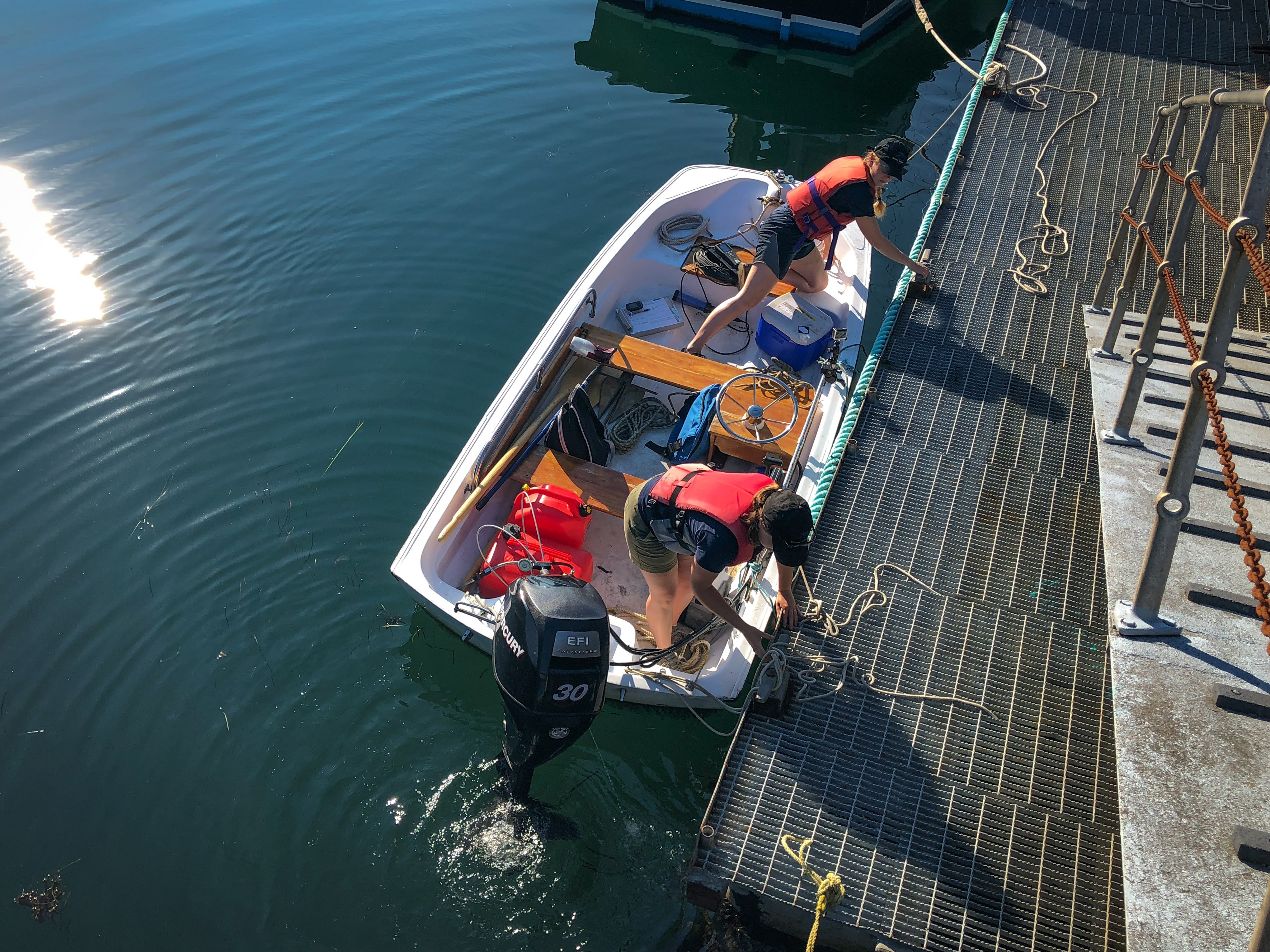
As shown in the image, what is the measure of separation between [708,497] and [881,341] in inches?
92.3

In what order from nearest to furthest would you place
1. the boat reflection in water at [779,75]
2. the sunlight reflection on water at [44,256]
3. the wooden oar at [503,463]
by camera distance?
the wooden oar at [503,463]
the sunlight reflection on water at [44,256]
the boat reflection in water at [779,75]

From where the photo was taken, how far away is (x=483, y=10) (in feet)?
37.5

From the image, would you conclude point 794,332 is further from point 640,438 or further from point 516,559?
point 516,559

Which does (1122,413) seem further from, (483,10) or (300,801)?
(483,10)

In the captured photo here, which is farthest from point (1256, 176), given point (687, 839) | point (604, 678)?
point (687, 839)

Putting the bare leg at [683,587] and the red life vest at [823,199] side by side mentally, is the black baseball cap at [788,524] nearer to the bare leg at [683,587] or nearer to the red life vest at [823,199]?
the bare leg at [683,587]

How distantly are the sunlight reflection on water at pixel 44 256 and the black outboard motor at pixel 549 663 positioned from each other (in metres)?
5.45

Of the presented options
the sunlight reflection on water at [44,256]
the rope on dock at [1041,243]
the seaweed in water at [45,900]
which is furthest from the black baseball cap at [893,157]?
the sunlight reflection on water at [44,256]

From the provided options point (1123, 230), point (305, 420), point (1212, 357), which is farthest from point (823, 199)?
point (305, 420)

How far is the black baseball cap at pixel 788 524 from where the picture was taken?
3.43m

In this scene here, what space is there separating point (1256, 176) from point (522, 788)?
11.9ft

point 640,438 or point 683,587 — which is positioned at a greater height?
point 640,438

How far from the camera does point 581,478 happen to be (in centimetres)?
520

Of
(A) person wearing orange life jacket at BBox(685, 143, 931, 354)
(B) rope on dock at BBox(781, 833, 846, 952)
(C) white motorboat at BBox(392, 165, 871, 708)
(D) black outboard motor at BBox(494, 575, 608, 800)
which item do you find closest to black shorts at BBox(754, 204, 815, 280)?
(A) person wearing orange life jacket at BBox(685, 143, 931, 354)
